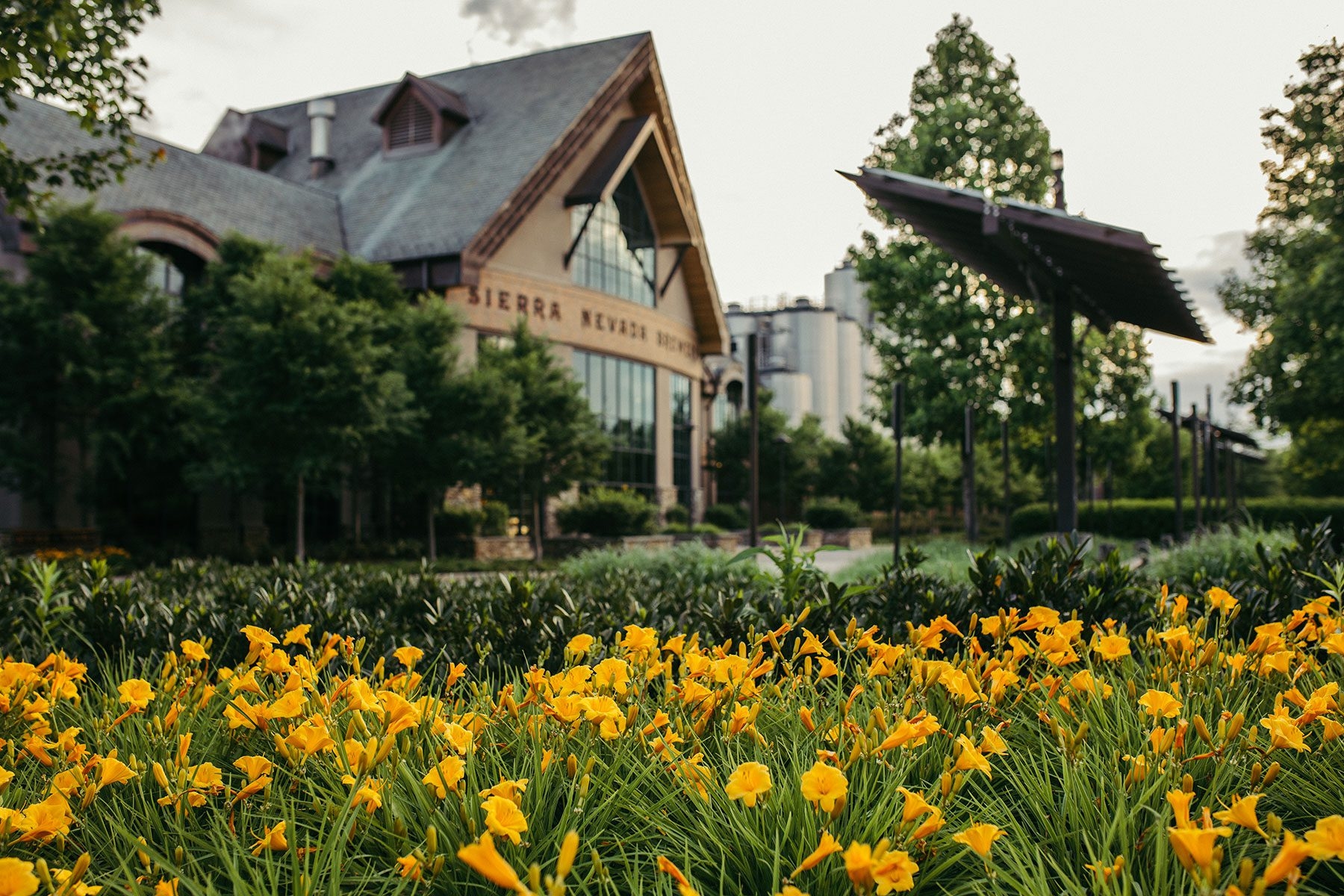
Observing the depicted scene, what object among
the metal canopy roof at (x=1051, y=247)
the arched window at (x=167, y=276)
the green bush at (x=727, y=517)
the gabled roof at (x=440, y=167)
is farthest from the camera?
the green bush at (x=727, y=517)

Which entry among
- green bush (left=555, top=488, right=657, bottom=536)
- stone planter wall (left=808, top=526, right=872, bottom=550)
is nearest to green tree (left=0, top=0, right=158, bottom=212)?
green bush (left=555, top=488, right=657, bottom=536)

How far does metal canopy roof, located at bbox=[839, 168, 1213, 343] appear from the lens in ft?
29.5

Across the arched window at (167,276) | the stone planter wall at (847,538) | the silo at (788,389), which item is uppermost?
the silo at (788,389)

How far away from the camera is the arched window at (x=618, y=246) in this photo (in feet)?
110

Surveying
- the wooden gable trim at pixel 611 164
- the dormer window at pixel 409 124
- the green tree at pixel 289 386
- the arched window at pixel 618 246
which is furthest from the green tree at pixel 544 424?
the dormer window at pixel 409 124

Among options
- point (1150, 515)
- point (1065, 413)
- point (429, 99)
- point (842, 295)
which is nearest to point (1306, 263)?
point (1150, 515)

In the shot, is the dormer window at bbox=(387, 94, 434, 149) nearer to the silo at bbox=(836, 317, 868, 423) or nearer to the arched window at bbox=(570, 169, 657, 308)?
the arched window at bbox=(570, 169, 657, 308)

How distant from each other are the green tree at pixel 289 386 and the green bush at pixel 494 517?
280 inches

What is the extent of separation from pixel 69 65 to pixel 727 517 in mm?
32815

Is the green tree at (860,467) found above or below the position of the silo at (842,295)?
below

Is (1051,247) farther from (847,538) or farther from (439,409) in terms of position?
(847,538)

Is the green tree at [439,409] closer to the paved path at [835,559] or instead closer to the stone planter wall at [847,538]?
the paved path at [835,559]

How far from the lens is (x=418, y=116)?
33719 millimetres

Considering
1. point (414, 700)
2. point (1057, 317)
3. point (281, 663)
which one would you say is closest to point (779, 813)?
point (414, 700)
